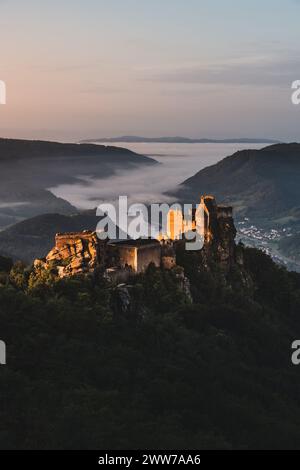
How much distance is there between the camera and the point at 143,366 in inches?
2598

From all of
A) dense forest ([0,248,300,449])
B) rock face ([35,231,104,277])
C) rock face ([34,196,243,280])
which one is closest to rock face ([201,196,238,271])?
dense forest ([0,248,300,449])

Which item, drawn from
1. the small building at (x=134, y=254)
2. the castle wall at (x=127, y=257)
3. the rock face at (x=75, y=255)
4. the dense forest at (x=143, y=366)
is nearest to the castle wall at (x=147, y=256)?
the small building at (x=134, y=254)

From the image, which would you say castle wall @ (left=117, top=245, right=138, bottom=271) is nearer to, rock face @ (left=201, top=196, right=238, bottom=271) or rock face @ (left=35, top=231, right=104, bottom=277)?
rock face @ (left=35, top=231, right=104, bottom=277)

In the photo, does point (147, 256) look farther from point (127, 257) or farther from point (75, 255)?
point (75, 255)

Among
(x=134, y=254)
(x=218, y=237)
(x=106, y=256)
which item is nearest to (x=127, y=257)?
(x=134, y=254)

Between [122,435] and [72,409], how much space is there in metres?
3.36

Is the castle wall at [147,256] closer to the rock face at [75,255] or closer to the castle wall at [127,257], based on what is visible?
the castle wall at [127,257]

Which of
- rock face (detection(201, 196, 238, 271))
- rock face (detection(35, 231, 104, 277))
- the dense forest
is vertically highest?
rock face (detection(201, 196, 238, 271))

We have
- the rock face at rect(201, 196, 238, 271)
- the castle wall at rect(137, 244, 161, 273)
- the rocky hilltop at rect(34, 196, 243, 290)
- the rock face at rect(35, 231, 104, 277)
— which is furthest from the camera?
the rock face at rect(201, 196, 238, 271)

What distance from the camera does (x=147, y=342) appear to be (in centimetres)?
6950

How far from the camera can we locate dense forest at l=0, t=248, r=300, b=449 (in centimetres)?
5578
